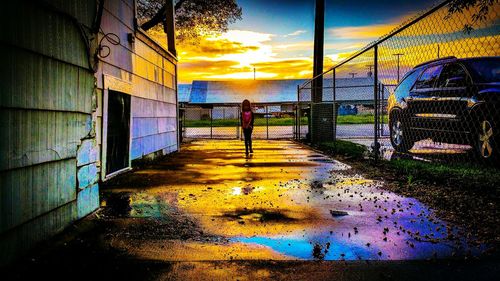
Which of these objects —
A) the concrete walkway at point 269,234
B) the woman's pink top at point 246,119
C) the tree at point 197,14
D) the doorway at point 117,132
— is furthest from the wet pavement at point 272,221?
the tree at point 197,14

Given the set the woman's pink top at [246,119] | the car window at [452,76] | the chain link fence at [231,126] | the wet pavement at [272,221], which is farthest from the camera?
the chain link fence at [231,126]

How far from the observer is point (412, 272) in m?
3.05

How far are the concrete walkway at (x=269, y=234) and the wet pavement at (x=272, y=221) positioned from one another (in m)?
0.01

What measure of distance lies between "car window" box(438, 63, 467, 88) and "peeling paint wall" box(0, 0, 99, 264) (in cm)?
662

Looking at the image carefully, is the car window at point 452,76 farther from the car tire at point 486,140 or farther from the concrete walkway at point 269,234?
the concrete walkway at point 269,234

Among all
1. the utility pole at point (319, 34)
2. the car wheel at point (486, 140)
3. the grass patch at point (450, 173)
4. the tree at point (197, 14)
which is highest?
the tree at point (197, 14)

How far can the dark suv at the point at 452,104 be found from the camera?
732 centimetres

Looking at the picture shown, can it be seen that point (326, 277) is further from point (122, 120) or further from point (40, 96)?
point (122, 120)

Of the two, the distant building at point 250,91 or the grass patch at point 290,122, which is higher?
the distant building at point 250,91

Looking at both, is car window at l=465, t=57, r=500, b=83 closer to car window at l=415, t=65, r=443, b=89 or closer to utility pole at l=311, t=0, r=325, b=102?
car window at l=415, t=65, r=443, b=89

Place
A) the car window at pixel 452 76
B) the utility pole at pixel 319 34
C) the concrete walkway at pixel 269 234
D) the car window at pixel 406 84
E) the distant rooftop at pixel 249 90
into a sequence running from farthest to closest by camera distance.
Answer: the distant rooftop at pixel 249 90, the utility pole at pixel 319 34, the car window at pixel 406 84, the car window at pixel 452 76, the concrete walkway at pixel 269 234

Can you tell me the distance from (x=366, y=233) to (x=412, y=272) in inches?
40.1

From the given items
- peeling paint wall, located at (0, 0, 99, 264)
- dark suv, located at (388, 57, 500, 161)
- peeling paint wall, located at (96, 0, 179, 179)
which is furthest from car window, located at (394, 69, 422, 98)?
peeling paint wall, located at (0, 0, 99, 264)

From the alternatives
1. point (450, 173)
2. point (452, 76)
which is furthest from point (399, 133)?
point (450, 173)
